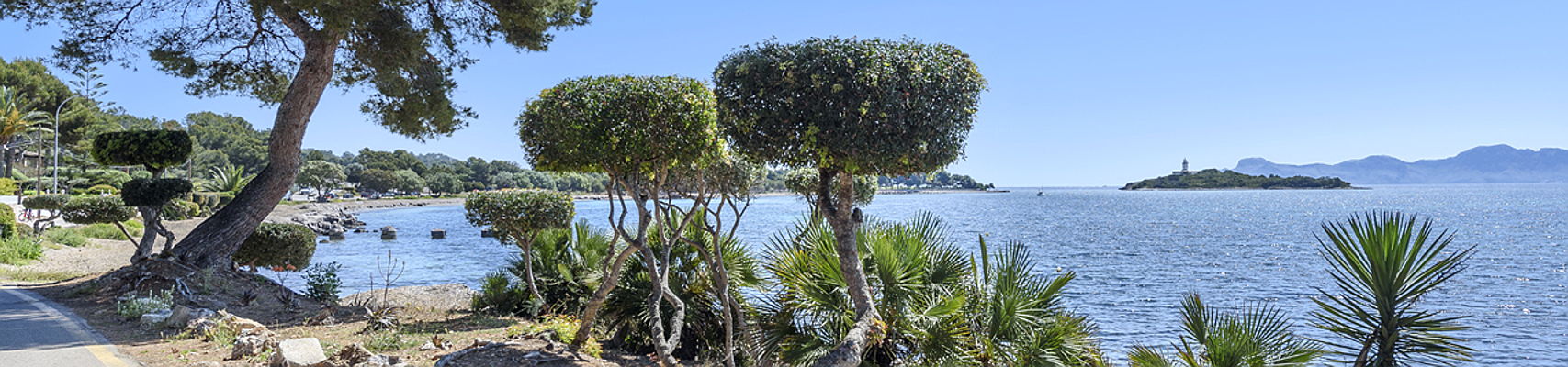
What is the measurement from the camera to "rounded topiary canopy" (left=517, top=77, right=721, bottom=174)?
648 centimetres

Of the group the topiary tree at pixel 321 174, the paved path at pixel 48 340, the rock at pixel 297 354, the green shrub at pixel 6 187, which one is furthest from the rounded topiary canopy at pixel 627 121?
the topiary tree at pixel 321 174

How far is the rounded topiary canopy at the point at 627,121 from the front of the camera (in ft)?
21.2

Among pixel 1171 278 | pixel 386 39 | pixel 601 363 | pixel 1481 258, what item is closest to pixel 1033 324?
pixel 601 363

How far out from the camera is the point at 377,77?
44.9ft

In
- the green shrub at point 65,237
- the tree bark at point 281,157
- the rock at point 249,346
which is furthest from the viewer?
the green shrub at point 65,237

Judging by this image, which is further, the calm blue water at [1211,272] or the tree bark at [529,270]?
the calm blue water at [1211,272]

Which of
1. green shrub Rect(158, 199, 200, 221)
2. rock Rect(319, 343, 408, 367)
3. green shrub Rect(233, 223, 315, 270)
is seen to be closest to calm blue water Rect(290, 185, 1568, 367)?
green shrub Rect(233, 223, 315, 270)

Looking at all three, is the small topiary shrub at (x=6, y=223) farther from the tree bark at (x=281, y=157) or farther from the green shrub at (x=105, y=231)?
the tree bark at (x=281, y=157)

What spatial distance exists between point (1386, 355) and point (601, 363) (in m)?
5.97

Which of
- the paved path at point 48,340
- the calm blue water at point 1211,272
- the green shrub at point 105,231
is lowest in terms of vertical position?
the calm blue water at point 1211,272

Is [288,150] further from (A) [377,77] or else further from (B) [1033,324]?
(B) [1033,324]

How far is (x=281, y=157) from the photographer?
41.5ft

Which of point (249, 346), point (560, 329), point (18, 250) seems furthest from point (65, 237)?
point (560, 329)

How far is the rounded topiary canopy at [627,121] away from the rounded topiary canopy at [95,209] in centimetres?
1245
